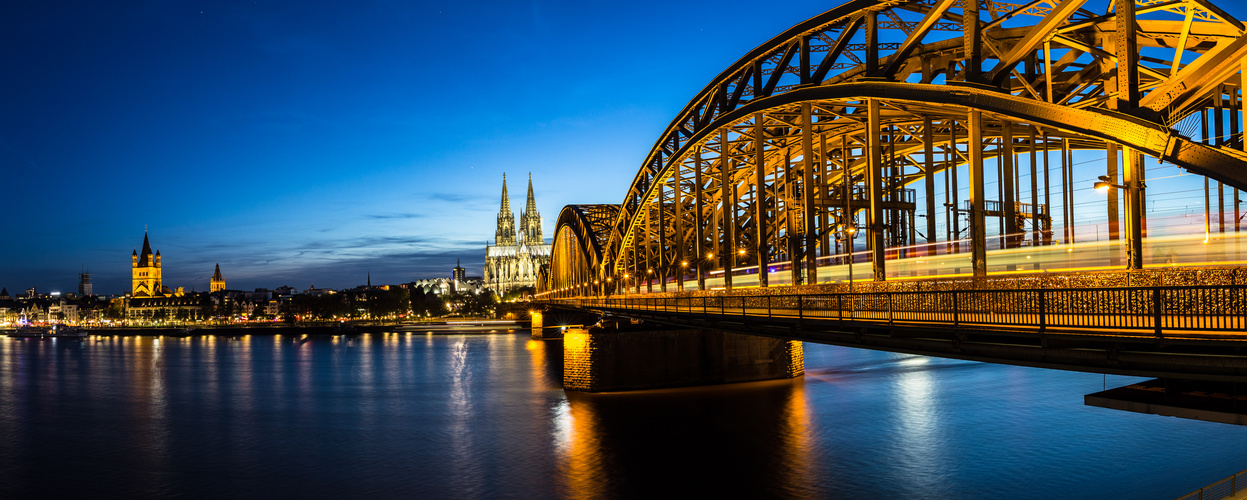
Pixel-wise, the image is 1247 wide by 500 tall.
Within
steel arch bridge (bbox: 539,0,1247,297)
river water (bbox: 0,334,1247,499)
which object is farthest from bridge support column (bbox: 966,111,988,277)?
river water (bbox: 0,334,1247,499)

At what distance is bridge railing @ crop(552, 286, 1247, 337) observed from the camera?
485 inches

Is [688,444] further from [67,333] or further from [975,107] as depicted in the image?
[67,333]

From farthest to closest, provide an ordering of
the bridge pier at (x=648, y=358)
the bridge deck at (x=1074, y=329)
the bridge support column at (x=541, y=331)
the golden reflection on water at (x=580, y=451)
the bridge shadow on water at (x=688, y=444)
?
the bridge support column at (x=541, y=331) → the bridge pier at (x=648, y=358) → the golden reflection on water at (x=580, y=451) → the bridge shadow on water at (x=688, y=444) → the bridge deck at (x=1074, y=329)

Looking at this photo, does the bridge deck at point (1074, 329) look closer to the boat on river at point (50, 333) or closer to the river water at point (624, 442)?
Answer: the river water at point (624, 442)

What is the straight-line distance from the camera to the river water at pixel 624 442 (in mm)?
29188

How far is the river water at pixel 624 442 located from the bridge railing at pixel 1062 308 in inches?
320

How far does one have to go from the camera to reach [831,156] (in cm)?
5388

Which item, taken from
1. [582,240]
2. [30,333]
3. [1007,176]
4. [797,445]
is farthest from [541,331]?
[30,333]

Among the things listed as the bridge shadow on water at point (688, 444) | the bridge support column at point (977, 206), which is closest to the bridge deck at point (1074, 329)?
the bridge support column at point (977, 206)

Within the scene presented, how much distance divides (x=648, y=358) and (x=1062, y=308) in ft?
109

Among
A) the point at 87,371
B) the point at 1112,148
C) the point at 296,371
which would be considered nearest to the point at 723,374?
the point at 1112,148

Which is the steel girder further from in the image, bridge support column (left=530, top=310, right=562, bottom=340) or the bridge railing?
the bridge railing

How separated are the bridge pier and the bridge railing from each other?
62.1 ft

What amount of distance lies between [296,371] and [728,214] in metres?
52.0
